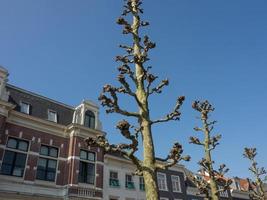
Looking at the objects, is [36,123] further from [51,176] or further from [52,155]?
[51,176]

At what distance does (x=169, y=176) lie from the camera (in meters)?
31.3

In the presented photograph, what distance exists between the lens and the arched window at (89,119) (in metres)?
24.7

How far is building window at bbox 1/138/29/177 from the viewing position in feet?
63.1

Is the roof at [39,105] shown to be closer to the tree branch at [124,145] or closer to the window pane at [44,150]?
the window pane at [44,150]

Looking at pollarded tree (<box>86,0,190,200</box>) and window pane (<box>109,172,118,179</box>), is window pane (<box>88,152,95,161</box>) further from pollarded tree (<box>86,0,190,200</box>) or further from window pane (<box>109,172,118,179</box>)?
pollarded tree (<box>86,0,190,200</box>)

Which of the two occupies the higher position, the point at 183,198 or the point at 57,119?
the point at 57,119

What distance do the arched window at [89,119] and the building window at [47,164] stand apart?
3.80 m

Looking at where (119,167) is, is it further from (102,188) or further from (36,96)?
(36,96)

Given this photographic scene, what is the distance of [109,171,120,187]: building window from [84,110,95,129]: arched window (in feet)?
16.5

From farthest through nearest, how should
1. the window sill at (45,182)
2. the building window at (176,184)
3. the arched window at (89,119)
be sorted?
the building window at (176,184)
the arched window at (89,119)
the window sill at (45,182)

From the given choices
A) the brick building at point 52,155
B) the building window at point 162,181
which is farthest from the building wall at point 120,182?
the building window at point 162,181

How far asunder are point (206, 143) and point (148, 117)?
11201mm

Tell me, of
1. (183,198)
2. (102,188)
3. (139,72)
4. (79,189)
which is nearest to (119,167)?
(102,188)

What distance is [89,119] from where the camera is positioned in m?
25.0
